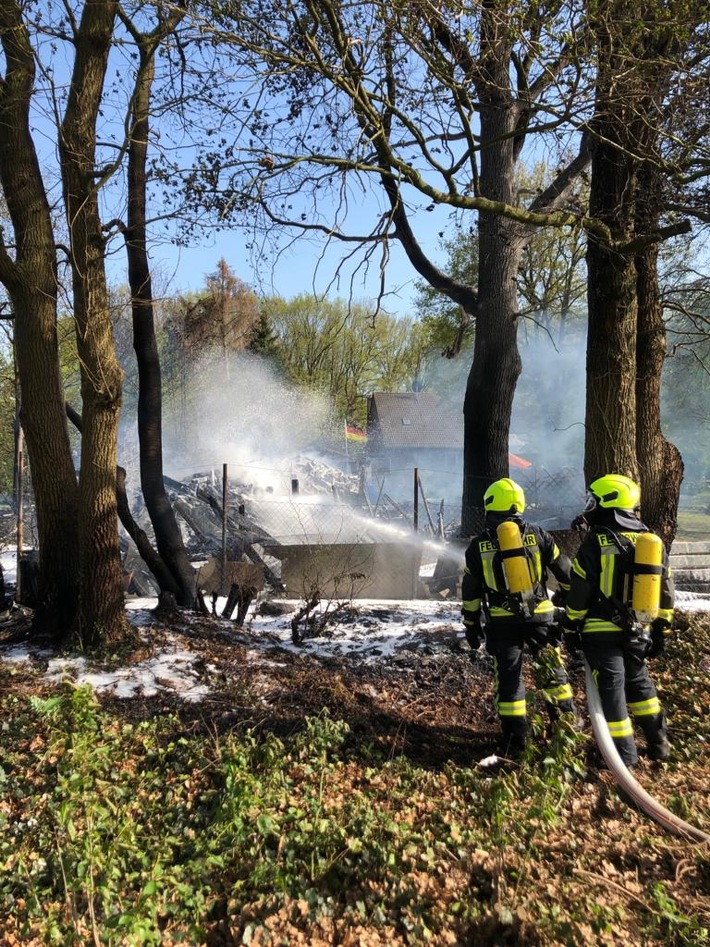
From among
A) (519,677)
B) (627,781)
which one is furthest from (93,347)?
(627,781)

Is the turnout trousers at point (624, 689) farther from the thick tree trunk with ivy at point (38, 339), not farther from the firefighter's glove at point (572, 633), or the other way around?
the thick tree trunk with ivy at point (38, 339)

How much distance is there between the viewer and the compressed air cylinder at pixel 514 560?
423 cm

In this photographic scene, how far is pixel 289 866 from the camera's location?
300 centimetres

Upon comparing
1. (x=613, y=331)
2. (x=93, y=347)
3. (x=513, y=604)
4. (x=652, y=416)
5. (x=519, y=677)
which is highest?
(x=613, y=331)

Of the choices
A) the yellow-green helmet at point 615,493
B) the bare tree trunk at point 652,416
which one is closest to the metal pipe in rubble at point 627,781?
the yellow-green helmet at point 615,493

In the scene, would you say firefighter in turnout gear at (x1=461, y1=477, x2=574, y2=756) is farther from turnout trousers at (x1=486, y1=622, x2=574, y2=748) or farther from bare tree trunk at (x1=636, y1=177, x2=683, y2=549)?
bare tree trunk at (x1=636, y1=177, x2=683, y2=549)

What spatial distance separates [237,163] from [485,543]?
11.4ft

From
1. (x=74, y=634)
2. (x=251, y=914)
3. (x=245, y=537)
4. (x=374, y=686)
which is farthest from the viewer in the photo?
(x=245, y=537)

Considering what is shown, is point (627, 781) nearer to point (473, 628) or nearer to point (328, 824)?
point (473, 628)

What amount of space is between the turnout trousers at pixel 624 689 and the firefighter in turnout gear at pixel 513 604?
0.27m

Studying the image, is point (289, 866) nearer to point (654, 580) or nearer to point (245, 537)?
point (654, 580)

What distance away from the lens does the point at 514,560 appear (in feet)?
13.9

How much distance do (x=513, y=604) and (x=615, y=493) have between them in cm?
97

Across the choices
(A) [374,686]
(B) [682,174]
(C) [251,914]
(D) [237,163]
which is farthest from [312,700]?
(B) [682,174]
